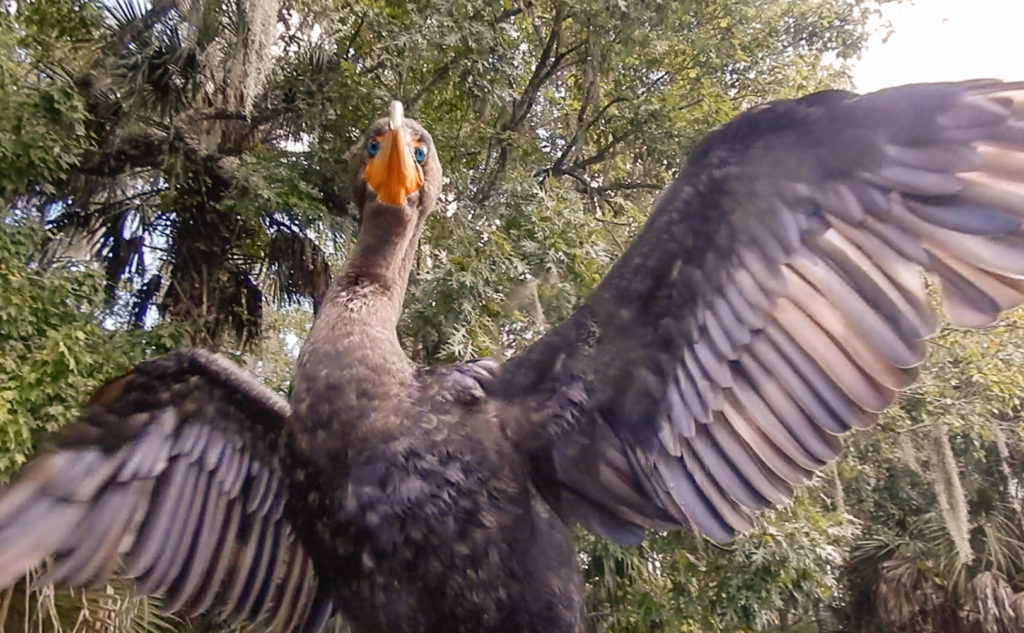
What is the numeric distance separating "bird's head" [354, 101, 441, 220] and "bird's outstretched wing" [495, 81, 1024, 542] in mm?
472

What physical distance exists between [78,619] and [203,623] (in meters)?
0.60

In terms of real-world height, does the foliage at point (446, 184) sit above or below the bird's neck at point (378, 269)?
above

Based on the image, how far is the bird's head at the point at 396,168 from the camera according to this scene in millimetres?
1685

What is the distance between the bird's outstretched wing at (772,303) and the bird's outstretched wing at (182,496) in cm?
58

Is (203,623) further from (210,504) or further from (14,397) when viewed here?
(210,504)

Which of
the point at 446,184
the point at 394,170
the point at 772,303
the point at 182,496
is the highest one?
the point at 446,184

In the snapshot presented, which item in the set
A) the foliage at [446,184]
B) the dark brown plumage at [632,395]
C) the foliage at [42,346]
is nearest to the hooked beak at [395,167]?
the dark brown plumage at [632,395]

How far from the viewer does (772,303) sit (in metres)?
1.28

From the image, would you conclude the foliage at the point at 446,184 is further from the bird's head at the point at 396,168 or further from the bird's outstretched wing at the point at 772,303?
the bird's outstretched wing at the point at 772,303

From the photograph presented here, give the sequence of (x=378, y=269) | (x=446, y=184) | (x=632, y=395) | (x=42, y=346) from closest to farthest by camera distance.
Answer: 1. (x=632, y=395)
2. (x=378, y=269)
3. (x=42, y=346)
4. (x=446, y=184)

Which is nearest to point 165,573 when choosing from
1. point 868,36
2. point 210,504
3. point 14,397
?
point 210,504

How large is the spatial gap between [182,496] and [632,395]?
3.01ft

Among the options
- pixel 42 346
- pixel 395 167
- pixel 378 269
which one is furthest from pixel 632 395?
pixel 42 346

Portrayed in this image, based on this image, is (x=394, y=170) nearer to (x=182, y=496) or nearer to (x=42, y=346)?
(x=182, y=496)
